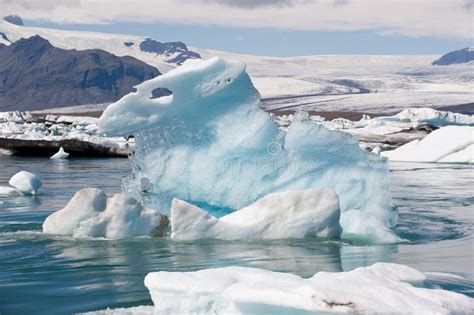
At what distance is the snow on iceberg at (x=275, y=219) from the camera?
382 inches

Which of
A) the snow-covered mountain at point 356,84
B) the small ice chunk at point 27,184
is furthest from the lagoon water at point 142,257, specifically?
the snow-covered mountain at point 356,84

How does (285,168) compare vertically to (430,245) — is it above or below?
above

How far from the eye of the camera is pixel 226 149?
11562mm

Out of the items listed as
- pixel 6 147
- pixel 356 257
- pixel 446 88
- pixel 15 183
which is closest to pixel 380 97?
pixel 446 88

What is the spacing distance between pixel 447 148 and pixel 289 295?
25215mm

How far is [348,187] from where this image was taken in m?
11.2

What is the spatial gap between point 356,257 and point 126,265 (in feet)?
7.79

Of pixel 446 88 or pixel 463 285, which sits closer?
pixel 463 285

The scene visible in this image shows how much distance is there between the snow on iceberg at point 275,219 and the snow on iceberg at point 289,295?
3.82 metres

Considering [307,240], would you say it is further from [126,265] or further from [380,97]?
[380,97]

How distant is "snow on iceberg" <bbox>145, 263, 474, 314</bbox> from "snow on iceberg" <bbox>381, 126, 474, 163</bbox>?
77.0 feet

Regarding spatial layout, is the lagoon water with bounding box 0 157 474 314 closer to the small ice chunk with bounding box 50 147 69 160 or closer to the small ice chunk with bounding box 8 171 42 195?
the small ice chunk with bounding box 8 171 42 195

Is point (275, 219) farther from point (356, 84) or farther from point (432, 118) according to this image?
point (356, 84)

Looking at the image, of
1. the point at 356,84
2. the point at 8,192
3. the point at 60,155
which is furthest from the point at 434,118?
the point at 356,84
